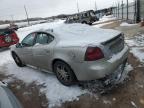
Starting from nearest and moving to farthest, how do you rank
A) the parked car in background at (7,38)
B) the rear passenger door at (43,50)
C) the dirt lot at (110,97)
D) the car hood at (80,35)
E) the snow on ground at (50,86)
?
the dirt lot at (110,97) < the car hood at (80,35) < the snow on ground at (50,86) < the rear passenger door at (43,50) < the parked car in background at (7,38)

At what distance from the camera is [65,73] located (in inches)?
200

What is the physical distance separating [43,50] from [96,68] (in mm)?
1748

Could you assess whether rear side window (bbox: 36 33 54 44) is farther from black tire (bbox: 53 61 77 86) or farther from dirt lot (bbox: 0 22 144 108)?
dirt lot (bbox: 0 22 144 108)

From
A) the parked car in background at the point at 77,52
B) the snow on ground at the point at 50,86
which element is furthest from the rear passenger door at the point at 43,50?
the snow on ground at the point at 50,86

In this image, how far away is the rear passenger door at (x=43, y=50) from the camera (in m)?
5.39

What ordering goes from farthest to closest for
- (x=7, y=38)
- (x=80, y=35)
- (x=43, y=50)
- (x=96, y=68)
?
(x=7, y=38) < (x=43, y=50) < (x=80, y=35) < (x=96, y=68)

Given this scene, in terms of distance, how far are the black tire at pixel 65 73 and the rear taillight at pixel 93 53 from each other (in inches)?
25.8

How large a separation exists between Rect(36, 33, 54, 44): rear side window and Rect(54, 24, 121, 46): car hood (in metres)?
0.24

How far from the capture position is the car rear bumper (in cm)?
441

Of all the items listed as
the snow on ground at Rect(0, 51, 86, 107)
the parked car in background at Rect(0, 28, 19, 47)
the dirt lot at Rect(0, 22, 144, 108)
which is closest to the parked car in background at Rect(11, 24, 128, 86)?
the snow on ground at Rect(0, 51, 86, 107)

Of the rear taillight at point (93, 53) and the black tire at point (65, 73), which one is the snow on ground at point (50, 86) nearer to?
the black tire at point (65, 73)

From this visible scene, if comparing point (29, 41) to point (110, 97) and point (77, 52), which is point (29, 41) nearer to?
point (77, 52)

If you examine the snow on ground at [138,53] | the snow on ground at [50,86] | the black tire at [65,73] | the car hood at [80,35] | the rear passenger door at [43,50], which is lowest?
the snow on ground at [50,86]

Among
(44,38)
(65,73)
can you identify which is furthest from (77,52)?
(44,38)
